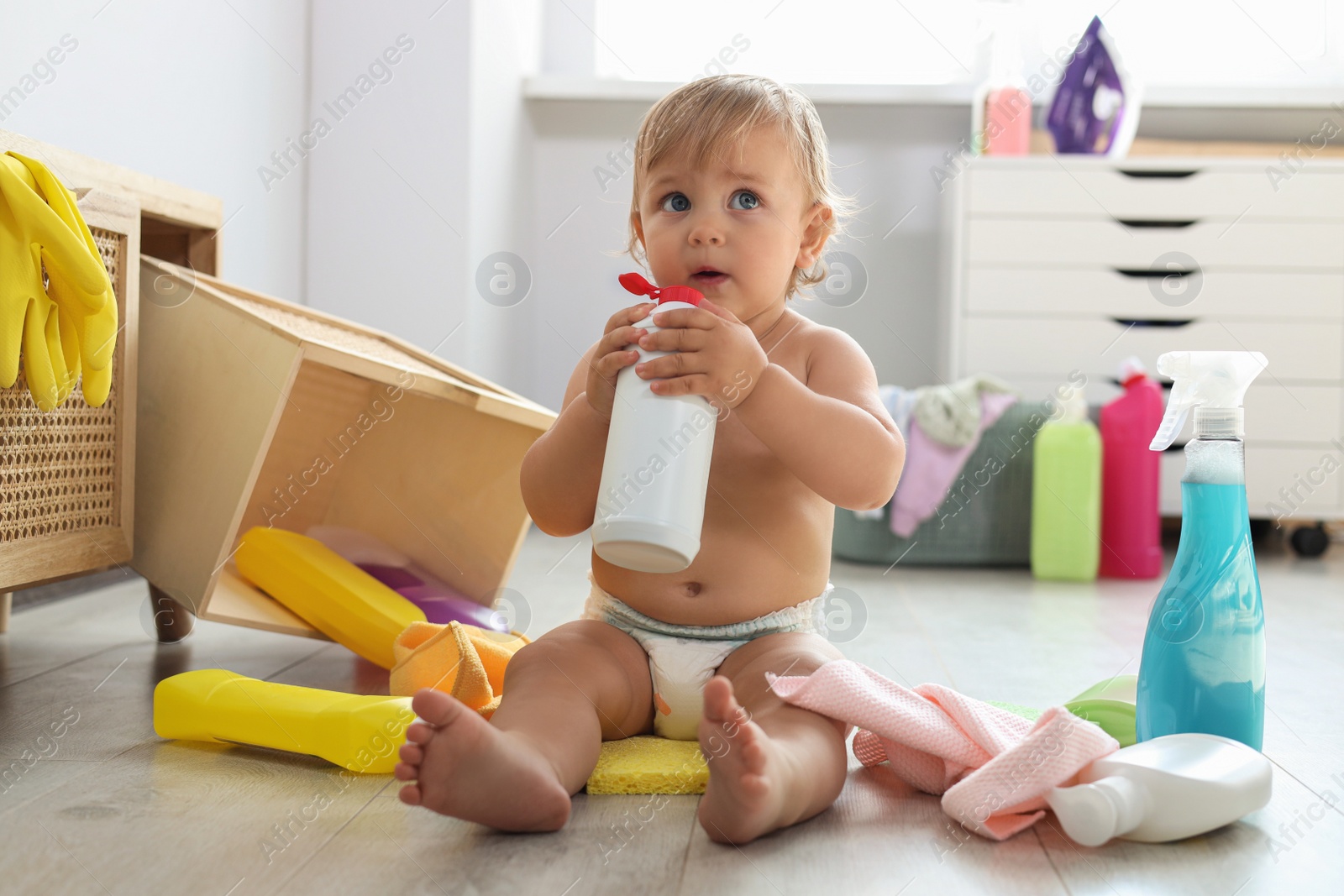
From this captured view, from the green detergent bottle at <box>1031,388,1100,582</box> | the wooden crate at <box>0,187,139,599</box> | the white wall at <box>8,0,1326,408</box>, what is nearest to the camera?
the wooden crate at <box>0,187,139,599</box>

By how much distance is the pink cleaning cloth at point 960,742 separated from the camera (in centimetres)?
61

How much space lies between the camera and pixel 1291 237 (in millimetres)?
2094

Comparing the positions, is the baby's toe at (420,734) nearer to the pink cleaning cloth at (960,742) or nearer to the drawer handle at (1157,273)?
the pink cleaning cloth at (960,742)

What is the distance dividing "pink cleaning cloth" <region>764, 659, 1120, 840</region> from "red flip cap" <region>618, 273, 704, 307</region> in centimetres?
25

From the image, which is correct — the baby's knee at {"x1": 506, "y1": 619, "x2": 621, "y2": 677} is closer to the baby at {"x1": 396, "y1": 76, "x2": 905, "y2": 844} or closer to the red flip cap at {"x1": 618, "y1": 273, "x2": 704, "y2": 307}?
the baby at {"x1": 396, "y1": 76, "x2": 905, "y2": 844}

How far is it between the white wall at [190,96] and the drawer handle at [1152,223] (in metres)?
1.62

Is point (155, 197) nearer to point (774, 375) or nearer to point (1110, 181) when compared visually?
point (774, 375)

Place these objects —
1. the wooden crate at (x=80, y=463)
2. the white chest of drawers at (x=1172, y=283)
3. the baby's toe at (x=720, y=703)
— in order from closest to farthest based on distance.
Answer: the baby's toe at (x=720, y=703), the wooden crate at (x=80, y=463), the white chest of drawers at (x=1172, y=283)

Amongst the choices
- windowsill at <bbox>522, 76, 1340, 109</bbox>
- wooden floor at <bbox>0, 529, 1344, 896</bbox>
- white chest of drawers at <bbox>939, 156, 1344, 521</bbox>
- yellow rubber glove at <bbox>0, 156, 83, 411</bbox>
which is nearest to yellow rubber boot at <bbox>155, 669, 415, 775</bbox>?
wooden floor at <bbox>0, 529, 1344, 896</bbox>

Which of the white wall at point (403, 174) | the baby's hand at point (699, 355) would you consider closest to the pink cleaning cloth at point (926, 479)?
the white wall at point (403, 174)

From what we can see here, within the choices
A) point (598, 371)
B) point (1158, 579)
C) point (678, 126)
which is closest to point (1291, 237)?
point (1158, 579)

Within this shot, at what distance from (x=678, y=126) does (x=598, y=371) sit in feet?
0.76

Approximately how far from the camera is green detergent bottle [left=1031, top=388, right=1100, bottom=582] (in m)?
1.77

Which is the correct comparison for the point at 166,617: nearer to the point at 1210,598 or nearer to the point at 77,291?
the point at 77,291
